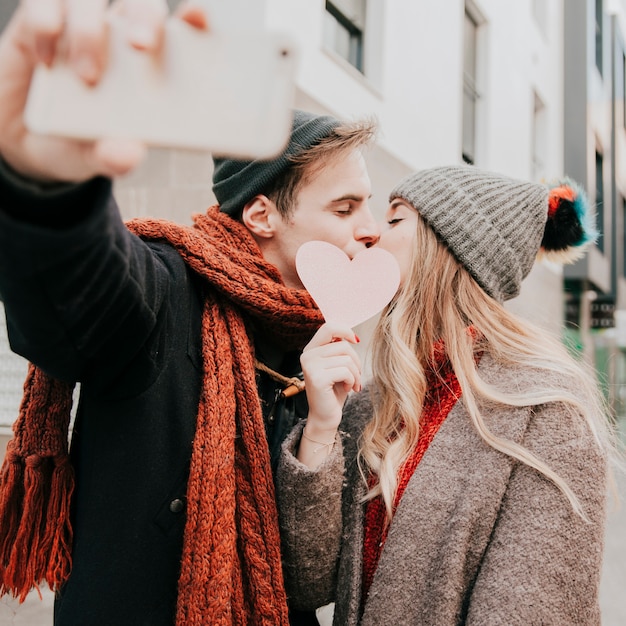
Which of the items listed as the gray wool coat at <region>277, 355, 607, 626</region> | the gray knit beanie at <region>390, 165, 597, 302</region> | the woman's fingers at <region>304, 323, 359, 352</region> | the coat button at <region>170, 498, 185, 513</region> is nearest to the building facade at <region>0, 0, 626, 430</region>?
the gray knit beanie at <region>390, 165, 597, 302</region>

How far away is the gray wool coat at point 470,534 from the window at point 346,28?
4978mm

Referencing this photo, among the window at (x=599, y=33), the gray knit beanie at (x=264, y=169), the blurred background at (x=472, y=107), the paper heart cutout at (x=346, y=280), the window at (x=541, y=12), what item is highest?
the window at (x=599, y=33)

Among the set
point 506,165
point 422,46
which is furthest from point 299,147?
point 506,165

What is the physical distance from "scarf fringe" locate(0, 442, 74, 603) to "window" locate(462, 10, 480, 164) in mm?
7900

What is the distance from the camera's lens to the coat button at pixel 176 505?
133cm

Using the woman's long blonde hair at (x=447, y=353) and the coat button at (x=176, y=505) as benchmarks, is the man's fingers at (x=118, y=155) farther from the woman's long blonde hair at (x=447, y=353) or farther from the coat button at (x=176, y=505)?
the woman's long blonde hair at (x=447, y=353)

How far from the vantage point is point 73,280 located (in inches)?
35.1

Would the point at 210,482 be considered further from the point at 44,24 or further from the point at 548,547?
the point at 44,24

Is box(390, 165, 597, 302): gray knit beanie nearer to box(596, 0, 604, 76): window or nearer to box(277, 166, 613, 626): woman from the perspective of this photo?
box(277, 166, 613, 626): woman

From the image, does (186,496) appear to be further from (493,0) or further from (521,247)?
(493,0)

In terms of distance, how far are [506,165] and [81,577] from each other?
911 cm

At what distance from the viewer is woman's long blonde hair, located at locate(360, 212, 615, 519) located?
5.20ft

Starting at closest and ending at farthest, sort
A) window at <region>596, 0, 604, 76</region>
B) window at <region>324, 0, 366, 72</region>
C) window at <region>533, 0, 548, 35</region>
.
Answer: window at <region>324, 0, 366, 72</region>, window at <region>533, 0, 548, 35</region>, window at <region>596, 0, 604, 76</region>

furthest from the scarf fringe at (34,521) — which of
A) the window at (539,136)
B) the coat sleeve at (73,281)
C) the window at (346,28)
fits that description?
the window at (539,136)
